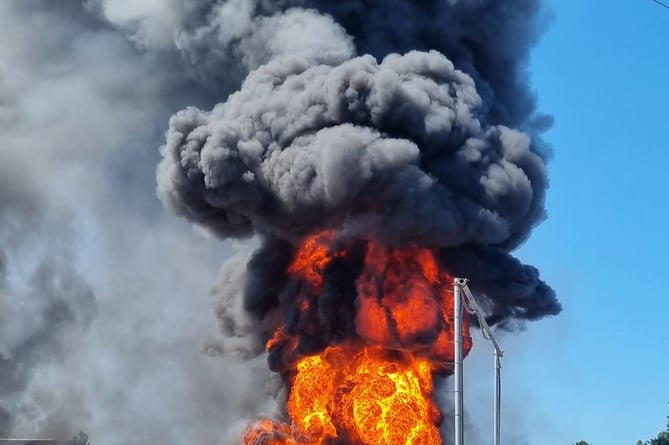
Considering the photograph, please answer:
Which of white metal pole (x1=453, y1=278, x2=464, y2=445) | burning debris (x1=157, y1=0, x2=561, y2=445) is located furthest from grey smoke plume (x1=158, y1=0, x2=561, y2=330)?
white metal pole (x1=453, y1=278, x2=464, y2=445)

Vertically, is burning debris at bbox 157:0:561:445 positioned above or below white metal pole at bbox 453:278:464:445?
above

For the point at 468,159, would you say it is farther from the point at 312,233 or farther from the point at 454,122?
the point at 312,233

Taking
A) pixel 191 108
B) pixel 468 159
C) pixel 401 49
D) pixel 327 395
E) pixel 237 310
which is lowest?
pixel 327 395

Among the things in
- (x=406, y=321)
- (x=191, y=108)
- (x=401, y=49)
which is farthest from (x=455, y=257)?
(x=191, y=108)

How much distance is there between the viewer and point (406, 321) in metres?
59.2

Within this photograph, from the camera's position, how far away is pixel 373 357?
204 ft

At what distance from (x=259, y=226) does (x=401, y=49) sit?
1625 cm

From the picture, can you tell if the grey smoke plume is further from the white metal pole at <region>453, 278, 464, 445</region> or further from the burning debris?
the white metal pole at <region>453, 278, 464, 445</region>

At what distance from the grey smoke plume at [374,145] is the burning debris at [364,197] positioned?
13 cm

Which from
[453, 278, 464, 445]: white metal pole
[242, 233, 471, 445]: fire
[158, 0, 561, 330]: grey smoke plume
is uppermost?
[158, 0, 561, 330]: grey smoke plume

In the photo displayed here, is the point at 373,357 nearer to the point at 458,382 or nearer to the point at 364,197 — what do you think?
the point at 364,197

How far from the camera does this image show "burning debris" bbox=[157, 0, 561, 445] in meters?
59.3

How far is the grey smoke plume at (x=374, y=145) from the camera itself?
194 feet

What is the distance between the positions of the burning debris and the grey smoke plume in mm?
128
